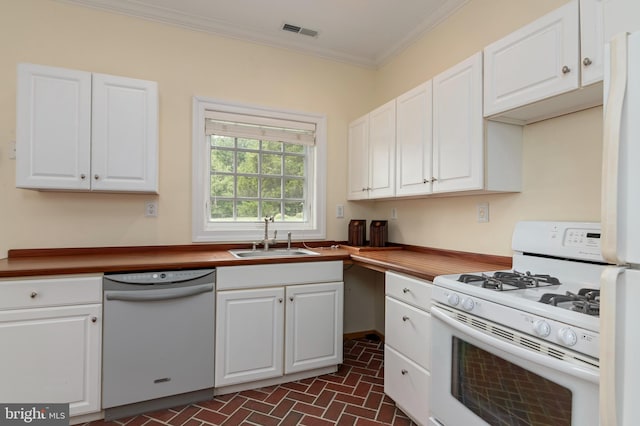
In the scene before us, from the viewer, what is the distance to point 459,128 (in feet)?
6.57

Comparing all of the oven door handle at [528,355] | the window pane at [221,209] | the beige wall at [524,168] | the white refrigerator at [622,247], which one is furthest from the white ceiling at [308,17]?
the oven door handle at [528,355]

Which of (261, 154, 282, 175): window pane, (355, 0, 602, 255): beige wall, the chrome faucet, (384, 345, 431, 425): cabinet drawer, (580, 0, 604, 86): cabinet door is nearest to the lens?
(580, 0, 604, 86): cabinet door

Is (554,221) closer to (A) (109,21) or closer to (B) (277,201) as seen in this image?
(B) (277,201)

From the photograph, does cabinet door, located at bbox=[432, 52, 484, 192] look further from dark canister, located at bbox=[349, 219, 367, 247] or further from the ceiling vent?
the ceiling vent

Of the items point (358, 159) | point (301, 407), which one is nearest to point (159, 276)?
point (301, 407)

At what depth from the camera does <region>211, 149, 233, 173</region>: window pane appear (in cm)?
287

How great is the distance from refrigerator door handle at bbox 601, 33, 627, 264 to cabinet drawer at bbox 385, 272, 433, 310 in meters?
0.98

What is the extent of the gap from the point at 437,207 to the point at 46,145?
109 inches

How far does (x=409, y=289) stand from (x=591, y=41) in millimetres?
1444

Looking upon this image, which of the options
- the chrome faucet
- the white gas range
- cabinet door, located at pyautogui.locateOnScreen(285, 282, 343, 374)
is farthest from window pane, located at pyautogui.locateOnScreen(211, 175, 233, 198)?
the white gas range

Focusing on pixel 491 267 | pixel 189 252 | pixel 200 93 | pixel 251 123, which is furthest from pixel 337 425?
pixel 200 93

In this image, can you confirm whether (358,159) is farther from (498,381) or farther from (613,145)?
(613,145)

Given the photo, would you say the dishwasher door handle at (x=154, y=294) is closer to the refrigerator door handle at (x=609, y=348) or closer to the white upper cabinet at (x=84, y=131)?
the white upper cabinet at (x=84, y=131)

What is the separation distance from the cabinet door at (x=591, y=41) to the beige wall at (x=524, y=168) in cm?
33
